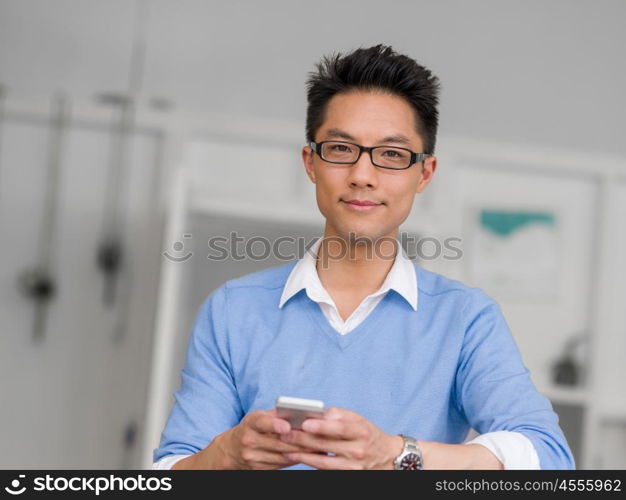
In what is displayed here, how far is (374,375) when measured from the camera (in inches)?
49.4

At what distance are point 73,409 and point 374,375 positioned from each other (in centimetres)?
220

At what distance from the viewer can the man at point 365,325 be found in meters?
1.23

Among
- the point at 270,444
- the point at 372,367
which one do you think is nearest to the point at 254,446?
the point at 270,444

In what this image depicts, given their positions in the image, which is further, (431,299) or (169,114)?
(169,114)

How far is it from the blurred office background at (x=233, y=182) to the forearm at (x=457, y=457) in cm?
178

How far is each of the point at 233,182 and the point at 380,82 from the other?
77.2 inches

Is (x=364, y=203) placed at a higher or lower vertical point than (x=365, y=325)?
higher

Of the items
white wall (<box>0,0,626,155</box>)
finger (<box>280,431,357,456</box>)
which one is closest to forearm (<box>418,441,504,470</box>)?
finger (<box>280,431,357,456</box>)

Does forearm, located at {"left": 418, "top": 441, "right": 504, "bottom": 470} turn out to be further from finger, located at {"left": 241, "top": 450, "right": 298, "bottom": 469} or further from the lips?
the lips

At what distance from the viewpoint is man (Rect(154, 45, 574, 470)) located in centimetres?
123

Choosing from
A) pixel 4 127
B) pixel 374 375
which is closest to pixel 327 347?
pixel 374 375

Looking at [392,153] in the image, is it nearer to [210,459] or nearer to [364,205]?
[364,205]

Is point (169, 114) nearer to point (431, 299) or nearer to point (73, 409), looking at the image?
point (73, 409)

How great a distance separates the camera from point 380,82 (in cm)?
132
